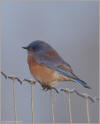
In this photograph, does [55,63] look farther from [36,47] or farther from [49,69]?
[36,47]

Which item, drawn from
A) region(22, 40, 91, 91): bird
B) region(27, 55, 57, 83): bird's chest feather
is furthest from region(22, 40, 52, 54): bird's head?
region(27, 55, 57, 83): bird's chest feather

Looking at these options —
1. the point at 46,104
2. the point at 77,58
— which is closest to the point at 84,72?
the point at 77,58

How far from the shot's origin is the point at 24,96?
3.42 m

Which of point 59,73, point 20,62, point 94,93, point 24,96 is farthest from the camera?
point 20,62

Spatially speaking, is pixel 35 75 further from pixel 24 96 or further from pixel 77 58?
pixel 77 58

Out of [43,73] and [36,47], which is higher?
[36,47]

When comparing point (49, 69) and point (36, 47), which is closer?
point (49, 69)

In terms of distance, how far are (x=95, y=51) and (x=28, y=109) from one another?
1622 millimetres

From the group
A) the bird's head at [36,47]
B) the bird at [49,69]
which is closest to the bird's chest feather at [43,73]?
the bird at [49,69]

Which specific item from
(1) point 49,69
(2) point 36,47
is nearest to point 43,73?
(1) point 49,69

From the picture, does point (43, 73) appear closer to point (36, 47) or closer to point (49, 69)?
point (49, 69)

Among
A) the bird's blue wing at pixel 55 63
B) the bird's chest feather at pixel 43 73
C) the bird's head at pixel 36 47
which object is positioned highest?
the bird's head at pixel 36 47

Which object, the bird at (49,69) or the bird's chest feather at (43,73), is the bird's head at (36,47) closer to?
the bird at (49,69)

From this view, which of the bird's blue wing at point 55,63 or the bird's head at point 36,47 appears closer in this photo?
the bird's blue wing at point 55,63
